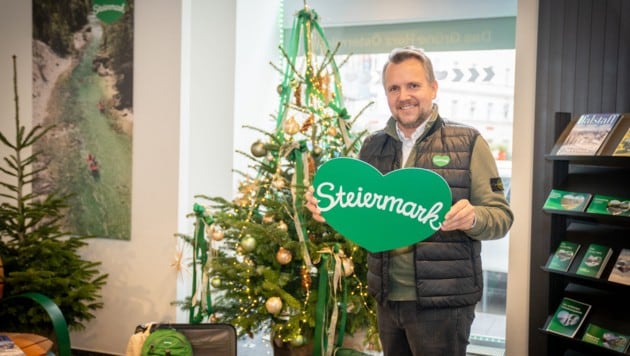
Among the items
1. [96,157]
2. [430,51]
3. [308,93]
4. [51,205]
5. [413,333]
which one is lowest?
[413,333]

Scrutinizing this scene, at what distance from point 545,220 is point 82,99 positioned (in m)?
2.97

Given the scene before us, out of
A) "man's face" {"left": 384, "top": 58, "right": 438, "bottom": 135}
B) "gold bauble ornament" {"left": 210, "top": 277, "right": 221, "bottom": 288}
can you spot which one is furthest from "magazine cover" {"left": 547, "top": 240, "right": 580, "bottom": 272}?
"gold bauble ornament" {"left": 210, "top": 277, "right": 221, "bottom": 288}

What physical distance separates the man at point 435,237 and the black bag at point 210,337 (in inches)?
46.9

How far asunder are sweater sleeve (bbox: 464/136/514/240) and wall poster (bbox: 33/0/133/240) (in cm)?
274

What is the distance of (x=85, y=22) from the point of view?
14.0 ft

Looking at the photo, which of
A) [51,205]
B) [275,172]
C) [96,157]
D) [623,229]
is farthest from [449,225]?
[96,157]

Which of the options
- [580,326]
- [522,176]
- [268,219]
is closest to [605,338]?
[580,326]

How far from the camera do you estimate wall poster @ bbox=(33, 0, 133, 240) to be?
4.21m

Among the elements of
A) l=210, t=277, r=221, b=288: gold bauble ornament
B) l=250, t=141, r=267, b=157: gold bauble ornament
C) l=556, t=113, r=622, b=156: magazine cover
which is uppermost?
l=556, t=113, r=622, b=156: magazine cover

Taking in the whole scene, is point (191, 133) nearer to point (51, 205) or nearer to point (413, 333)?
point (51, 205)

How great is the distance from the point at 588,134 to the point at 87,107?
305 cm

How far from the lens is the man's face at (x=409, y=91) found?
206cm

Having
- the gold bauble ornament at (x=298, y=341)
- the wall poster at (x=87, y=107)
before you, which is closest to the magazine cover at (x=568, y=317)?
the gold bauble ornament at (x=298, y=341)

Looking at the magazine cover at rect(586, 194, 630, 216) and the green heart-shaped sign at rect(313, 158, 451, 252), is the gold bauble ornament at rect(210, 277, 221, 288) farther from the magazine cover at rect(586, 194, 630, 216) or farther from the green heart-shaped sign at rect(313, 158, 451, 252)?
the magazine cover at rect(586, 194, 630, 216)
